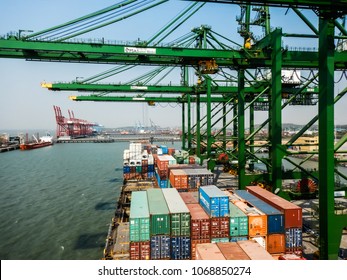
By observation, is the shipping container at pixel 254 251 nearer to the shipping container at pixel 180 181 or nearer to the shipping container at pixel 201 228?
the shipping container at pixel 201 228

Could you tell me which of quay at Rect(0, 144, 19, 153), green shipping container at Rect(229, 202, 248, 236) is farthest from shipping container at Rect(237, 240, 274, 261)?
quay at Rect(0, 144, 19, 153)

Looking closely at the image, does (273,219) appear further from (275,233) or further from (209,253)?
(209,253)

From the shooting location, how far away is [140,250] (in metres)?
13.4

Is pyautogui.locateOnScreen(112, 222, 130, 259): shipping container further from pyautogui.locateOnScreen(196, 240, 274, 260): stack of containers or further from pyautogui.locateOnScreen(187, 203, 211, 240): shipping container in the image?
pyautogui.locateOnScreen(196, 240, 274, 260): stack of containers

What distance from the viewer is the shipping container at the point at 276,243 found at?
45.5 feet

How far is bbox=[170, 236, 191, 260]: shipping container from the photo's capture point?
13555mm

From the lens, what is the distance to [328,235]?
12.8 metres

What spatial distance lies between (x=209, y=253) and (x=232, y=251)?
3.38 ft

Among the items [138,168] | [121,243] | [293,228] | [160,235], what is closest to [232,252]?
[160,235]

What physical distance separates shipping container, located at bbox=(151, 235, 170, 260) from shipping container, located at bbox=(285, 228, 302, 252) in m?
6.44

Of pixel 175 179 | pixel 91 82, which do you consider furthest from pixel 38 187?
pixel 175 179

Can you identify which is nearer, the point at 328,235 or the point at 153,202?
the point at 328,235

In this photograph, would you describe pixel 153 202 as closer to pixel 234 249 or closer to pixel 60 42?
pixel 234 249

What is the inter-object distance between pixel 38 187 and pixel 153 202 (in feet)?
112
